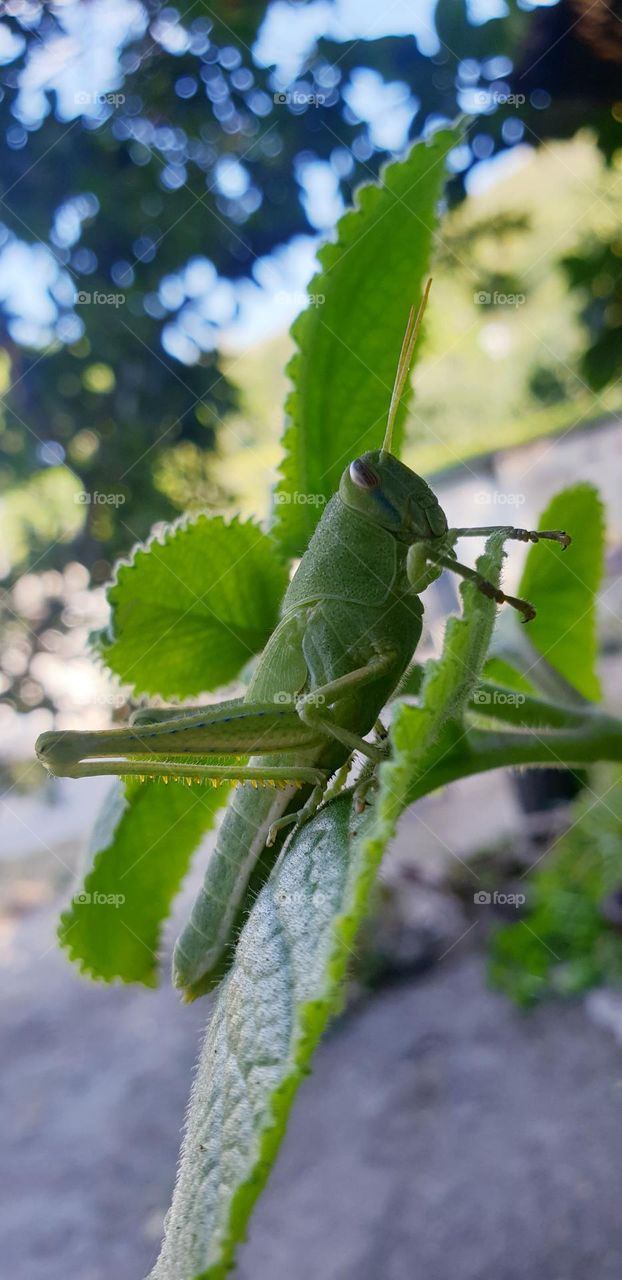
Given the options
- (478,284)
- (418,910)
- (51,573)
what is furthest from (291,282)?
(418,910)

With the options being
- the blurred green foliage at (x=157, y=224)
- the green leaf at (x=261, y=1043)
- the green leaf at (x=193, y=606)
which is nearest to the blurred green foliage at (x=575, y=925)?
the blurred green foliage at (x=157, y=224)

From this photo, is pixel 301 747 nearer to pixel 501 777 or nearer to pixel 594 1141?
pixel 594 1141

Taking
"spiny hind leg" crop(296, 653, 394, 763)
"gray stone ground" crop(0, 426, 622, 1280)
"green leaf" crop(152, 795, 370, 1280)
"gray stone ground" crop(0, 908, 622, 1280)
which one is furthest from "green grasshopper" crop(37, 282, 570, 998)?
"gray stone ground" crop(0, 908, 622, 1280)

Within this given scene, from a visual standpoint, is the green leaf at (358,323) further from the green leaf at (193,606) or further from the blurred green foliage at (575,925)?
the blurred green foliage at (575,925)

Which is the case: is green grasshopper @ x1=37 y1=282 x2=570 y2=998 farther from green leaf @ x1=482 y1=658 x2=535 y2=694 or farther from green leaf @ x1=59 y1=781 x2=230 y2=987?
green leaf @ x1=482 y1=658 x2=535 y2=694

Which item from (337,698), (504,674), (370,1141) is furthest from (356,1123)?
(337,698)
